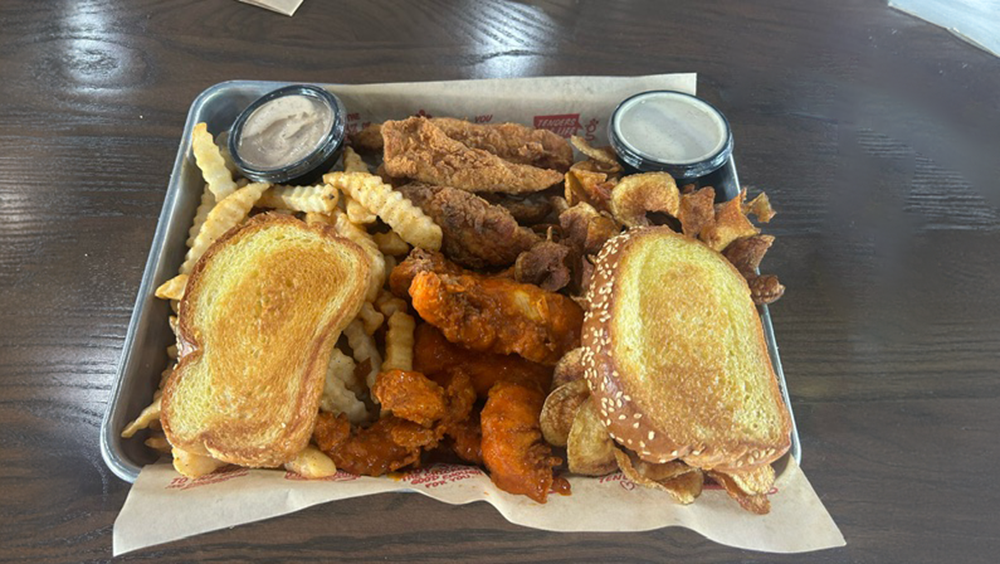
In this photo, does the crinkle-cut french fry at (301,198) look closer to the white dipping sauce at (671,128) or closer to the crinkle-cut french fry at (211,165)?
the crinkle-cut french fry at (211,165)

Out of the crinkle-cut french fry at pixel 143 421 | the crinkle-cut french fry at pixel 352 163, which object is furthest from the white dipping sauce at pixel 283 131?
the crinkle-cut french fry at pixel 143 421

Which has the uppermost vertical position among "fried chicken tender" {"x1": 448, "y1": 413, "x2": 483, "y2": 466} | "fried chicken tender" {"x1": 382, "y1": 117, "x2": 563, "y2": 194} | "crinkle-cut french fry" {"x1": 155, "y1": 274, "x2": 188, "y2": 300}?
"fried chicken tender" {"x1": 382, "y1": 117, "x2": 563, "y2": 194}

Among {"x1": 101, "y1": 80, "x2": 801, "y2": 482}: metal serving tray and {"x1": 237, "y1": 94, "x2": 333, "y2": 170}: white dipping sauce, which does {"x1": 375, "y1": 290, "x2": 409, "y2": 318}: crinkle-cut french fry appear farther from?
{"x1": 101, "y1": 80, "x2": 801, "y2": 482}: metal serving tray

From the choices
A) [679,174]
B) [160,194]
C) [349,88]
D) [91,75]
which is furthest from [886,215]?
[91,75]

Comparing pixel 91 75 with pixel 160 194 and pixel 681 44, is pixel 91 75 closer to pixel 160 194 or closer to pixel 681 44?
pixel 160 194

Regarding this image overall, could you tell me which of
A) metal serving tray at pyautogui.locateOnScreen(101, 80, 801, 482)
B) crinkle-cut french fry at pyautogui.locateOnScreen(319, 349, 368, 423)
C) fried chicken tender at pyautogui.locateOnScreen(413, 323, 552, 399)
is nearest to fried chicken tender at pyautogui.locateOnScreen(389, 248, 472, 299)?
fried chicken tender at pyautogui.locateOnScreen(413, 323, 552, 399)
